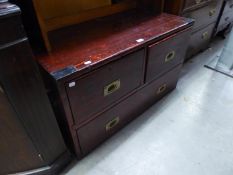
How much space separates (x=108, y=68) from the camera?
0.83 m

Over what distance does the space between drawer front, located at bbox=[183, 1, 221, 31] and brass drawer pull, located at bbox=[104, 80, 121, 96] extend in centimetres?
87

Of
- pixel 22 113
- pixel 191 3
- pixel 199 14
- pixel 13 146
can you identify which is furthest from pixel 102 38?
pixel 199 14

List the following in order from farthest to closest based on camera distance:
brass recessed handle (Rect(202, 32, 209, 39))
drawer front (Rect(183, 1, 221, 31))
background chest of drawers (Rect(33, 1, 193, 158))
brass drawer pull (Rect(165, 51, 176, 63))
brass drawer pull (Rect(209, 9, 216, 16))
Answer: brass recessed handle (Rect(202, 32, 209, 39)) < brass drawer pull (Rect(209, 9, 216, 16)) < drawer front (Rect(183, 1, 221, 31)) < brass drawer pull (Rect(165, 51, 176, 63)) < background chest of drawers (Rect(33, 1, 193, 158))

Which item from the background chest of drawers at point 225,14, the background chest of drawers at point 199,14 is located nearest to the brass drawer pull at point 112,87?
the background chest of drawers at point 199,14

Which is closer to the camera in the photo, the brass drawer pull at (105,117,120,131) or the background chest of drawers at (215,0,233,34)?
the brass drawer pull at (105,117,120,131)

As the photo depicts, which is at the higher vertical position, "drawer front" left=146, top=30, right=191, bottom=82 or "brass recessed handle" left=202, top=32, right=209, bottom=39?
"drawer front" left=146, top=30, right=191, bottom=82

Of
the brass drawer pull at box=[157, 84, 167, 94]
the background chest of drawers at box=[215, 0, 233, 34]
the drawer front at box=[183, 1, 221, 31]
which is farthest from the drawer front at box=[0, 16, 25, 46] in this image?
the background chest of drawers at box=[215, 0, 233, 34]

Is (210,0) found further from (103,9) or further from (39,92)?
(39,92)

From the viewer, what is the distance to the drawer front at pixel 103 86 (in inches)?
31.0

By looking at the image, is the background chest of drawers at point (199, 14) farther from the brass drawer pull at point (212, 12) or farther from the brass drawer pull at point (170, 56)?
the brass drawer pull at point (170, 56)

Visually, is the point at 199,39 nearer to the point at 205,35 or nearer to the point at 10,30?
the point at 205,35

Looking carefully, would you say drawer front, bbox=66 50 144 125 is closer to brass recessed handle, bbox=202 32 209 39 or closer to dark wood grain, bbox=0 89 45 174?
dark wood grain, bbox=0 89 45 174

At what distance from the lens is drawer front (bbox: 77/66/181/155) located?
3.27 feet

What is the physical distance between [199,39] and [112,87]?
1.24 metres
